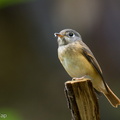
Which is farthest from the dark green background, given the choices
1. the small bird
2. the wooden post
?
the wooden post

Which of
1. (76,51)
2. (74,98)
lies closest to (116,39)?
(76,51)

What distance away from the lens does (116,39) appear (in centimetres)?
494

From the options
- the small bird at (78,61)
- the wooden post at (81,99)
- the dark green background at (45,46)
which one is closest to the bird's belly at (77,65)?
the small bird at (78,61)

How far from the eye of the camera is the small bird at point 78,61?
2.93 metres

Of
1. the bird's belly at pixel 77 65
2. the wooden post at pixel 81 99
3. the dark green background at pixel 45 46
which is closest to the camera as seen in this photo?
the wooden post at pixel 81 99

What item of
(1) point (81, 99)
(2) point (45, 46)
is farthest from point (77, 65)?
(2) point (45, 46)

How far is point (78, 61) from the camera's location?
9.58 feet

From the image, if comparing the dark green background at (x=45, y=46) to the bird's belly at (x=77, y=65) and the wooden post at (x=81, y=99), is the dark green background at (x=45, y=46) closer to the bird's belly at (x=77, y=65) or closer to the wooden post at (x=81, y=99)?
the bird's belly at (x=77, y=65)

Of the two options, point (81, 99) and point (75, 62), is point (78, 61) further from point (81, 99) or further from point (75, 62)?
point (81, 99)

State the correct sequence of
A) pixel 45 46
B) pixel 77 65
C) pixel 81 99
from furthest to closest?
1. pixel 45 46
2. pixel 77 65
3. pixel 81 99

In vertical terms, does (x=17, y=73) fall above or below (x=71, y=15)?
below

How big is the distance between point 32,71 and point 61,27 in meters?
0.78

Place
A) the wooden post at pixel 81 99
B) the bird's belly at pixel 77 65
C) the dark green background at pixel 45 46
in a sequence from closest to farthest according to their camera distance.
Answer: the wooden post at pixel 81 99 < the bird's belly at pixel 77 65 < the dark green background at pixel 45 46

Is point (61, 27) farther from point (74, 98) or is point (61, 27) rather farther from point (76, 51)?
point (74, 98)
